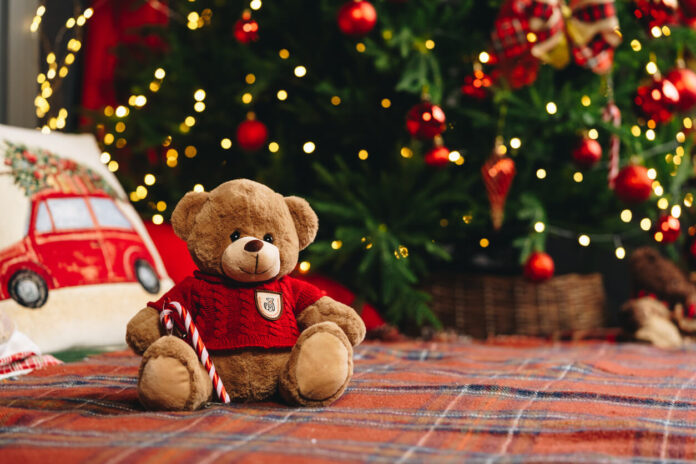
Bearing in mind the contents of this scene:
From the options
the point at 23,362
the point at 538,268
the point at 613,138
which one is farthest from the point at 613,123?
the point at 23,362

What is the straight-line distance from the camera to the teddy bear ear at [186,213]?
858mm

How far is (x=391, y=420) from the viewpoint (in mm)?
764

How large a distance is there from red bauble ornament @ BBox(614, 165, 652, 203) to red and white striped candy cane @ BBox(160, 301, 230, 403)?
3.71ft

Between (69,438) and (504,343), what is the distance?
1168 millimetres

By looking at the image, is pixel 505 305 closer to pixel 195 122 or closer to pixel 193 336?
pixel 195 122

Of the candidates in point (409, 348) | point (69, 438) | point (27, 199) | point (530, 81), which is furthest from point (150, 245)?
point (530, 81)

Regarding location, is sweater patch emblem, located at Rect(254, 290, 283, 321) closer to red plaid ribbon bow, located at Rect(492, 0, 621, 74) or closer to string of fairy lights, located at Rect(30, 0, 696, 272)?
string of fairy lights, located at Rect(30, 0, 696, 272)

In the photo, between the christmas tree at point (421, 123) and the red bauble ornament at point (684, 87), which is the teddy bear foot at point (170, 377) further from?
the red bauble ornament at point (684, 87)

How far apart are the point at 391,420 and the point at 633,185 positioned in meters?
1.05

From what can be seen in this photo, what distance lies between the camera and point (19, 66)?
1886mm

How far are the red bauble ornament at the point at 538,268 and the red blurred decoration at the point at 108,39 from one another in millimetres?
1335

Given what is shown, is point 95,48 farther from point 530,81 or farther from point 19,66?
point 530,81

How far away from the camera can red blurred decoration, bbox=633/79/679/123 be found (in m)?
1.55

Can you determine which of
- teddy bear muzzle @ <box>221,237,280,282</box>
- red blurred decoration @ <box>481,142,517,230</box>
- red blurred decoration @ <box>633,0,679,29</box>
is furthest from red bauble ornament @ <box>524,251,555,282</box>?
teddy bear muzzle @ <box>221,237,280,282</box>
